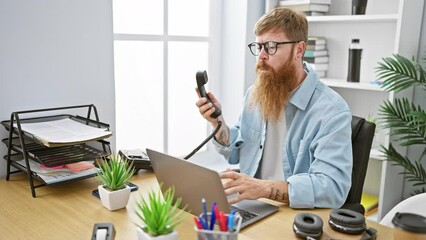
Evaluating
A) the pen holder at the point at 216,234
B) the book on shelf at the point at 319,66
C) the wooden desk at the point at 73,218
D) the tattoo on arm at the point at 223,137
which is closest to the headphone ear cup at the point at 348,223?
the wooden desk at the point at 73,218

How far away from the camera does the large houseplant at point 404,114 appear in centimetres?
217

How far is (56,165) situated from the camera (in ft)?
4.67

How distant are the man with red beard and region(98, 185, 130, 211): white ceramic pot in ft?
1.03

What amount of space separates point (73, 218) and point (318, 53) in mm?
2022

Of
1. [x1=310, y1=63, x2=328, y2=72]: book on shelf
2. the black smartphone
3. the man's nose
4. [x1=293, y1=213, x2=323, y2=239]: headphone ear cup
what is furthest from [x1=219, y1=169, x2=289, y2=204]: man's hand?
[x1=310, y1=63, x2=328, y2=72]: book on shelf

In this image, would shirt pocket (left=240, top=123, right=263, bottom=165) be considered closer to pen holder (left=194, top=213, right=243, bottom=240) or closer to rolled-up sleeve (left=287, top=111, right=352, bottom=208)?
rolled-up sleeve (left=287, top=111, right=352, bottom=208)

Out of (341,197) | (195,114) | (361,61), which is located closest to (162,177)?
(341,197)

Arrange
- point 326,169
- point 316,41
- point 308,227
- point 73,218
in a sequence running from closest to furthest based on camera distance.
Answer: point 308,227
point 73,218
point 326,169
point 316,41

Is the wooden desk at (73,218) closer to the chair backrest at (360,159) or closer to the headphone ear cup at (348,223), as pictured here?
the headphone ear cup at (348,223)

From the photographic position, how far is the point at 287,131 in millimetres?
1702

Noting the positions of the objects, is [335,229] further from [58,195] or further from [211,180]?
[58,195]

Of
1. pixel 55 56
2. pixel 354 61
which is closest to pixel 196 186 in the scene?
pixel 55 56

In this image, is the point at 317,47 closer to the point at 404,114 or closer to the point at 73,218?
the point at 404,114

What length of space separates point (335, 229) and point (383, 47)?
177 centimetres
